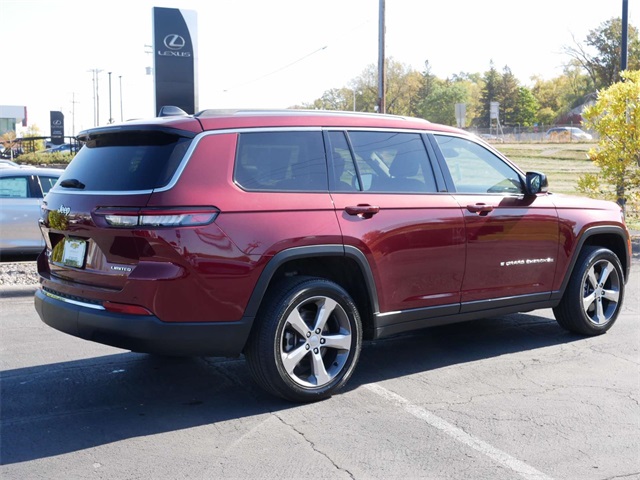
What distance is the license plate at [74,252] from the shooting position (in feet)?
15.1

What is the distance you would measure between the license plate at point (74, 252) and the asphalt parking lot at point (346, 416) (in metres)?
0.93

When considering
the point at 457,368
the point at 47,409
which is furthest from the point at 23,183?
the point at 457,368

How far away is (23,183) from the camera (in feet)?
36.8

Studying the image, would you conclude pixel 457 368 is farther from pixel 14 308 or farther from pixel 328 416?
pixel 14 308

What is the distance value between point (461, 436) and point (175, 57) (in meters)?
17.2

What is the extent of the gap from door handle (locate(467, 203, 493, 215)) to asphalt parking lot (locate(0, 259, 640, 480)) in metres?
1.20

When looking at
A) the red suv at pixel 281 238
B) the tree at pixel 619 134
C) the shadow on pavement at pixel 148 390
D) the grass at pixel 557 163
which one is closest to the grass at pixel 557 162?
the grass at pixel 557 163

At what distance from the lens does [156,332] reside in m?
4.29

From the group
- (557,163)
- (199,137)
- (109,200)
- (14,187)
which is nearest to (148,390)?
(109,200)

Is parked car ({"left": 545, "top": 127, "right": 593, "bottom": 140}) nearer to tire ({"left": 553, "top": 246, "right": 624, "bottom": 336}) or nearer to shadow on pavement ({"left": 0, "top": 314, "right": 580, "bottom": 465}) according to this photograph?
tire ({"left": 553, "top": 246, "right": 624, "bottom": 336})

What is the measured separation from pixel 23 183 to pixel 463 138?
7.76 meters

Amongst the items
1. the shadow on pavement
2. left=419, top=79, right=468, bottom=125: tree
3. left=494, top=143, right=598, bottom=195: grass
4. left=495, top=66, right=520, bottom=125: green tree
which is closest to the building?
left=419, top=79, right=468, bottom=125: tree

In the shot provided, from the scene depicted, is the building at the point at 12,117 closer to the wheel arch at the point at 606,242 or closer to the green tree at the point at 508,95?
the green tree at the point at 508,95

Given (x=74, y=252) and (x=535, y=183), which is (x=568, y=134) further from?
(x=74, y=252)
